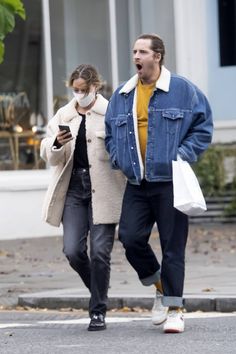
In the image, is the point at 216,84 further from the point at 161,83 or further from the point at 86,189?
the point at 161,83

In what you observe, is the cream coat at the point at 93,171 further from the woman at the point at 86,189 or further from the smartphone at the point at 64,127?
the smartphone at the point at 64,127

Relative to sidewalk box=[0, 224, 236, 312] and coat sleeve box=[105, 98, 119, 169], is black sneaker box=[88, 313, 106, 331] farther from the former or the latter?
sidewalk box=[0, 224, 236, 312]

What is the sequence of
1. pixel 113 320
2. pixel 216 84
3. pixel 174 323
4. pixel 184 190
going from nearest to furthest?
pixel 184 190 < pixel 174 323 < pixel 113 320 < pixel 216 84

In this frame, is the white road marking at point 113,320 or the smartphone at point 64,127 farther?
the white road marking at point 113,320

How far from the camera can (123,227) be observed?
8.70 m

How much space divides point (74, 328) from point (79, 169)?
3.93ft

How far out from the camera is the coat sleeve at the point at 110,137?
8742 millimetres

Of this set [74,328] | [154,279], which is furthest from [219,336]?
[74,328]

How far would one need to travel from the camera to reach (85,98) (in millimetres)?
9008

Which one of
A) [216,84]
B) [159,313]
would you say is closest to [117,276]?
[159,313]

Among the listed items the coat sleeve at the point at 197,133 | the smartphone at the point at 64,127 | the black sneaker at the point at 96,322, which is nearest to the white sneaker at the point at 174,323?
the black sneaker at the point at 96,322

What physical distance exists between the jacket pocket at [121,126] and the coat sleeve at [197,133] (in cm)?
40

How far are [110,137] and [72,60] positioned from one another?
934 cm

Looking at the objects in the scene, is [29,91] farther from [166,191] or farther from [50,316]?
[166,191]
